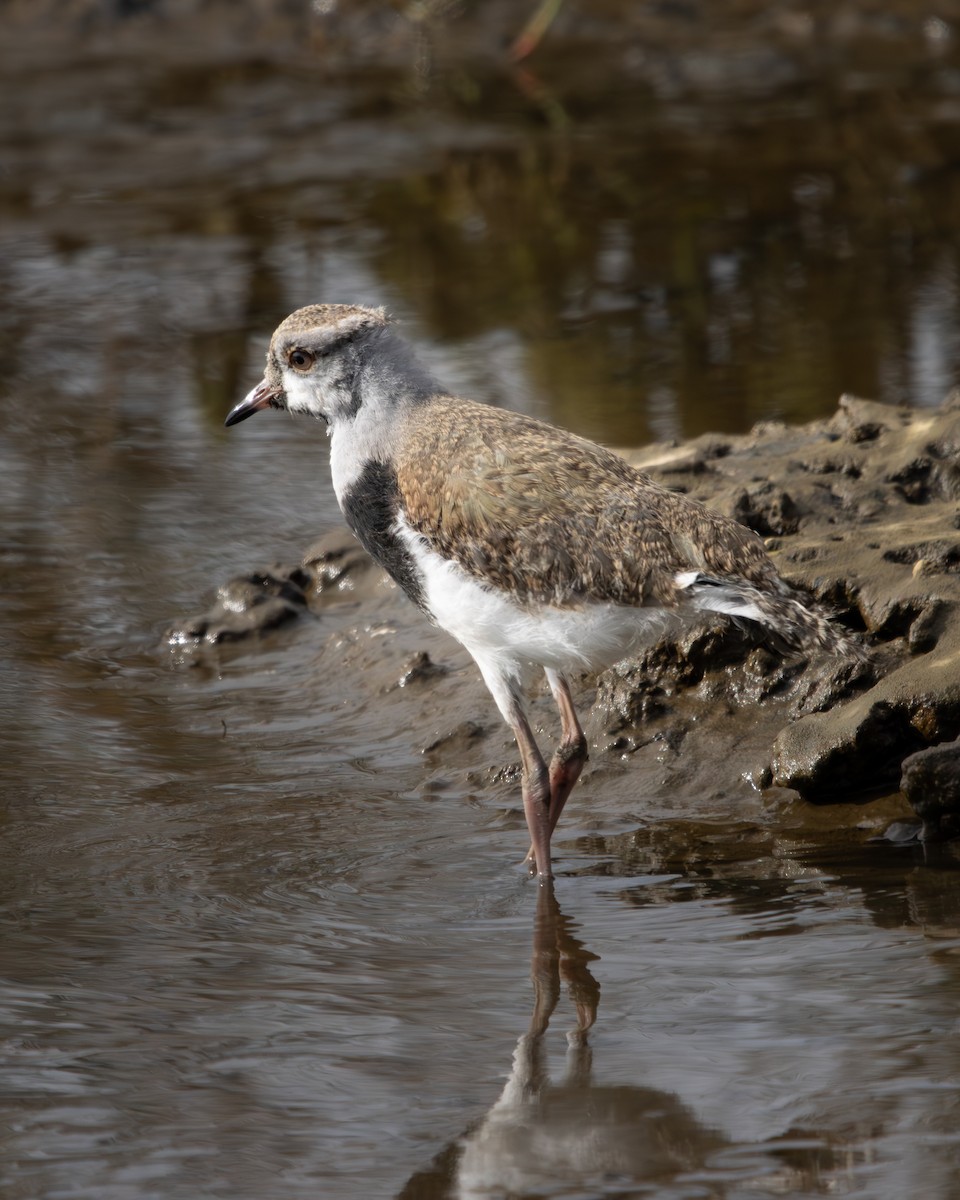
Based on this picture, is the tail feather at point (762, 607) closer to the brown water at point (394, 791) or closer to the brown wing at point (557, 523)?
the brown wing at point (557, 523)

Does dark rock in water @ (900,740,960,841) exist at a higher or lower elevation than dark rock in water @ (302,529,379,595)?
lower

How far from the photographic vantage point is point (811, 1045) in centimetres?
445

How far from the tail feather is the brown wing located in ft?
0.19

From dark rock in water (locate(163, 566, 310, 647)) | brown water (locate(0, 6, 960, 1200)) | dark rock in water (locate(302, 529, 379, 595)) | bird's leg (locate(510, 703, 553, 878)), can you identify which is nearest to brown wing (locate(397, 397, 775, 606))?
bird's leg (locate(510, 703, 553, 878))

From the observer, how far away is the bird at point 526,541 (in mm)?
5324

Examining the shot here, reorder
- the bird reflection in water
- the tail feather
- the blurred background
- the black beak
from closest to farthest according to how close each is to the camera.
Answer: the bird reflection in water
the tail feather
the black beak
the blurred background

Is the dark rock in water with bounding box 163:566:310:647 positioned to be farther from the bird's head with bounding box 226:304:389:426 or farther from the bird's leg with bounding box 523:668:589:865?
the bird's leg with bounding box 523:668:589:865

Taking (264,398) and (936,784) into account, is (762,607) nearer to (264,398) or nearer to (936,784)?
(936,784)

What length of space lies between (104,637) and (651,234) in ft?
22.3

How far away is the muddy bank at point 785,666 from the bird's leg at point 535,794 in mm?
507

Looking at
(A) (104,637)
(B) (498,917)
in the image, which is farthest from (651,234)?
(B) (498,917)

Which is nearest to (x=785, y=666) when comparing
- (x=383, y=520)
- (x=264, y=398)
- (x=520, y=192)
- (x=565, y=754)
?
(x=565, y=754)

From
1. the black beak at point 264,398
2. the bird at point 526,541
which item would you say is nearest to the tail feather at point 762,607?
the bird at point 526,541

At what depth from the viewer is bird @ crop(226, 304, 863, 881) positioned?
17.5 ft
